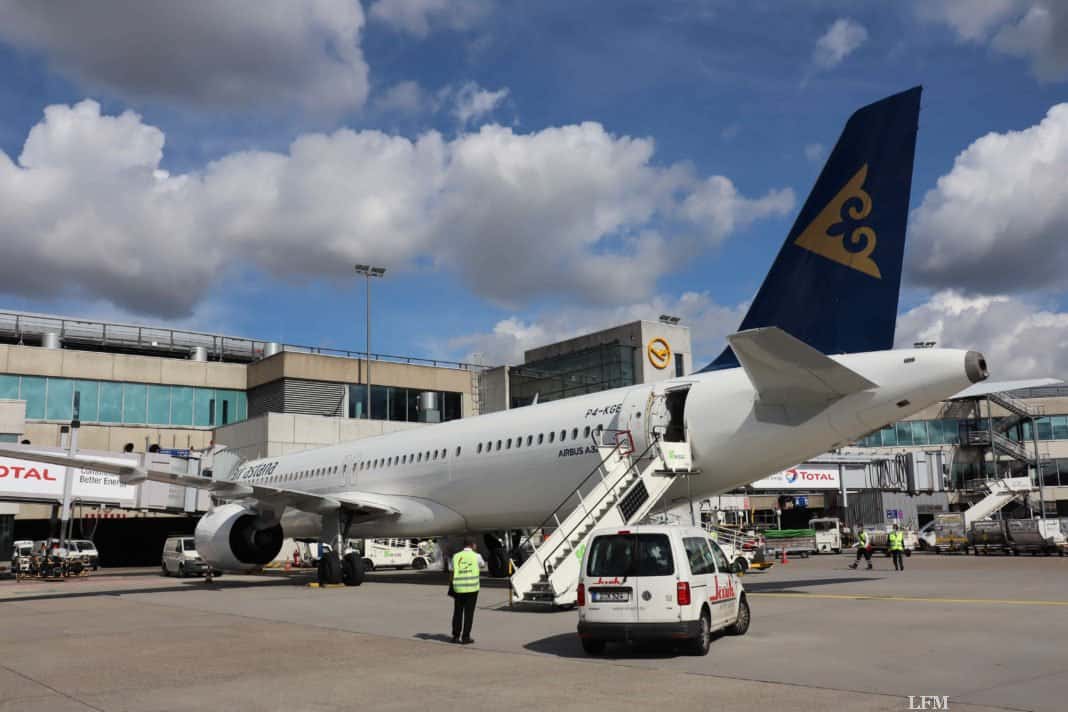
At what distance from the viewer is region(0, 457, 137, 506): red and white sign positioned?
105ft

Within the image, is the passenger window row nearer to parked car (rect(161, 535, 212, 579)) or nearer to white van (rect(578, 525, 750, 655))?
parked car (rect(161, 535, 212, 579))

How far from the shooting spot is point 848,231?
17062mm

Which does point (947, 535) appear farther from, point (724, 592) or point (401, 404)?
point (724, 592)

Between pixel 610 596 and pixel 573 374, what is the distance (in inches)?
1722

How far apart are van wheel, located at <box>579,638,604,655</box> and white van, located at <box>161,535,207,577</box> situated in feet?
81.7

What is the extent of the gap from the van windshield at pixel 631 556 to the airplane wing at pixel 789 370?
4.76 meters

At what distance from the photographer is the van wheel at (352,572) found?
2459 centimetres

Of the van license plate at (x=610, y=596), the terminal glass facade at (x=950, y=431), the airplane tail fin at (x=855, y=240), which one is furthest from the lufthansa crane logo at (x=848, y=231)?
the terminal glass facade at (x=950, y=431)

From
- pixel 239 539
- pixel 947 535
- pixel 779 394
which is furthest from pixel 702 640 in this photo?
pixel 947 535

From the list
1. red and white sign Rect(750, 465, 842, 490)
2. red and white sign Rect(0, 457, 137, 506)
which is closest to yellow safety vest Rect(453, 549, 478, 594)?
red and white sign Rect(0, 457, 137, 506)

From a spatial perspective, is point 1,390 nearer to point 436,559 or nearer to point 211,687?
point 436,559

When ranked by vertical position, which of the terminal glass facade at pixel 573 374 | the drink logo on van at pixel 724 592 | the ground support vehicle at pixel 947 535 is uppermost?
the terminal glass facade at pixel 573 374

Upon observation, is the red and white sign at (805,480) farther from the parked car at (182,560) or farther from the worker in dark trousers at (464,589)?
the worker in dark trousers at (464,589)

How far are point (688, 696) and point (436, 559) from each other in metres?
28.4
